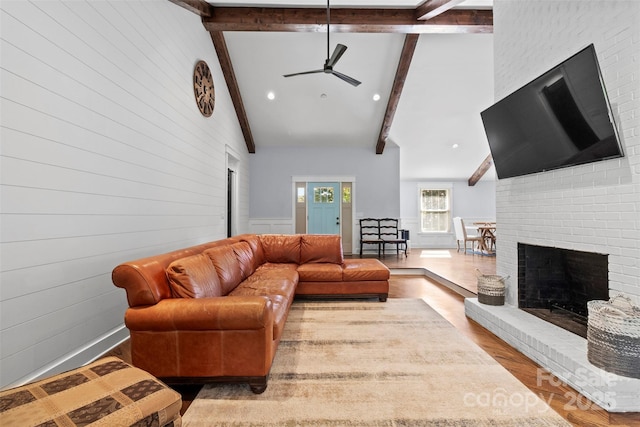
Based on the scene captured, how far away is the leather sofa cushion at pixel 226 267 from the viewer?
2.54 metres

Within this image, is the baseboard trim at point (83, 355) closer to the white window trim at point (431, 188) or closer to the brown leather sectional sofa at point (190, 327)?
the brown leather sectional sofa at point (190, 327)

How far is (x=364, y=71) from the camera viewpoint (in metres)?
5.60

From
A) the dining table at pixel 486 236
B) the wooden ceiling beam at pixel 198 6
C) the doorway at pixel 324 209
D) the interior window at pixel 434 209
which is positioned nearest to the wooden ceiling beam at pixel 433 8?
the wooden ceiling beam at pixel 198 6

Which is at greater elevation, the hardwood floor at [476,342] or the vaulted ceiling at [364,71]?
the vaulted ceiling at [364,71]

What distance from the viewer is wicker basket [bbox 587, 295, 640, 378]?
1681 millimetres

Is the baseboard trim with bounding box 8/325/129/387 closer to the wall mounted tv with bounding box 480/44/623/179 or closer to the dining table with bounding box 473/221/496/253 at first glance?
the wall mounted tv with bounding box 480/44/623/179

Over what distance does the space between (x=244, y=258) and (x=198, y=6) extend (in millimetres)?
3571

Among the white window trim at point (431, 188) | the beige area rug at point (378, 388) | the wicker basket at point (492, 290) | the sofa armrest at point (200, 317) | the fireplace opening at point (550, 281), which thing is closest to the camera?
the beige area rug at point (378, 388)

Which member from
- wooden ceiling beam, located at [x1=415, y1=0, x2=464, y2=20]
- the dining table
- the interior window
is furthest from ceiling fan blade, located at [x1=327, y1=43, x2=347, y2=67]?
the interior window

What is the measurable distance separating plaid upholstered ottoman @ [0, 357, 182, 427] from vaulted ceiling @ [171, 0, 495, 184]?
425 centimetres

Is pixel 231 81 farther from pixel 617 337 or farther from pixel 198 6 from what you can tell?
pixel 617 337

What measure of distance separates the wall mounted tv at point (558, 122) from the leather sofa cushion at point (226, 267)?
292 centimetres

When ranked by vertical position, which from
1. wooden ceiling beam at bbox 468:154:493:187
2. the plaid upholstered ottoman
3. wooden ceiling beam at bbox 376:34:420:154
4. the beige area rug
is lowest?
the beige area rug

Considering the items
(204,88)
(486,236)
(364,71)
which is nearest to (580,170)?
(364,71)
